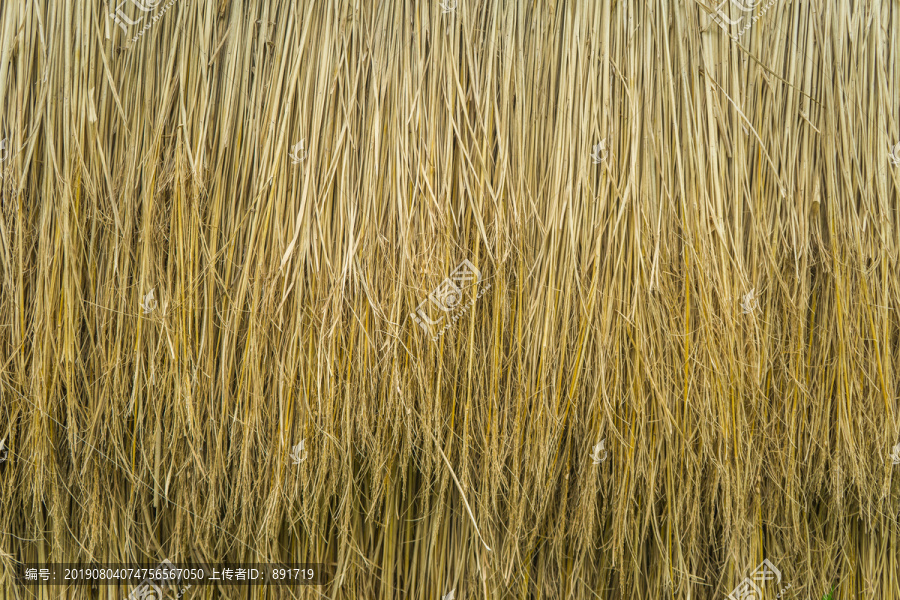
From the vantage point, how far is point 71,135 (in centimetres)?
79

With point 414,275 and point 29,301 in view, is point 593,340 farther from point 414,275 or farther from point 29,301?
point 29,301

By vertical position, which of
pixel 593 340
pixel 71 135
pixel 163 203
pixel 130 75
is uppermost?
pixel 130 75

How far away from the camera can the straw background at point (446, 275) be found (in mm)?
758

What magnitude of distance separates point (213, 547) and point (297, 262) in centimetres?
51

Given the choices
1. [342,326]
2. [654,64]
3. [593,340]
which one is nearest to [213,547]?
[342,326]

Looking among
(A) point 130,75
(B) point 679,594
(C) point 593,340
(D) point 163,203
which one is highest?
(A) point 130,75

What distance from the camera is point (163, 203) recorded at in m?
0.78

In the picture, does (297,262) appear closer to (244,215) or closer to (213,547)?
(244,215)

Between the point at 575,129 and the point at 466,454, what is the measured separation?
1.83 ft

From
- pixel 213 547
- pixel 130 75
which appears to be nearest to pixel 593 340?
pixel 213 547

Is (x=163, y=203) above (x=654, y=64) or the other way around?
the other way around

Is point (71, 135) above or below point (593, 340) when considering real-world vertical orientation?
above

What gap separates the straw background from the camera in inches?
29.8

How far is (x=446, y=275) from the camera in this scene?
2.43 feet
